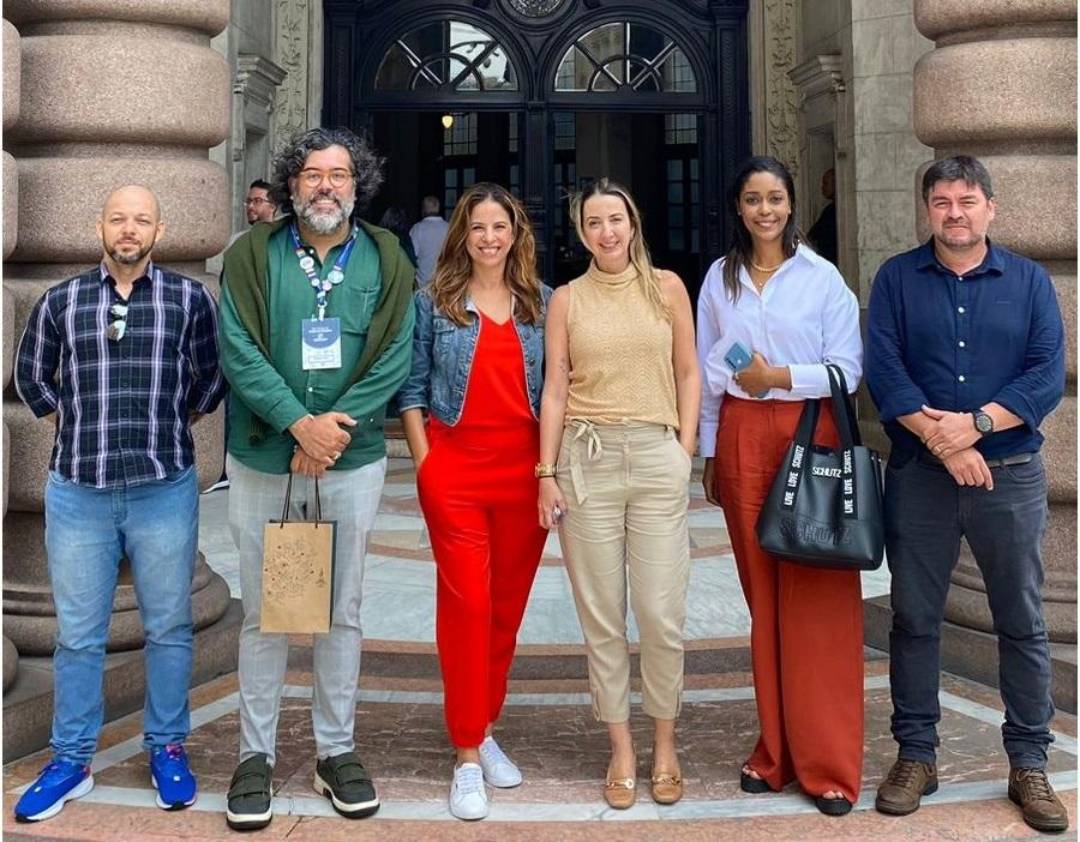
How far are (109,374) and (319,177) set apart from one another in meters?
0.84

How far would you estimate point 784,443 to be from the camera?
377cm

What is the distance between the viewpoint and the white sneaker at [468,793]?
12.0 feet

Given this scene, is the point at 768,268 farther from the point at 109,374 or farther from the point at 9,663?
the point at 9,663

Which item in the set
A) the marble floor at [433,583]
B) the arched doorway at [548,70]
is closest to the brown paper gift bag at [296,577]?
the marble floor at [433,583]

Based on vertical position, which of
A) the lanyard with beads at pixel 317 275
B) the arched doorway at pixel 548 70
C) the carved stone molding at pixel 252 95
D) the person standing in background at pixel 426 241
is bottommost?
the lanyard with beads at pixel 317 275

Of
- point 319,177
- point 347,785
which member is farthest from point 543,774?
point 319,177

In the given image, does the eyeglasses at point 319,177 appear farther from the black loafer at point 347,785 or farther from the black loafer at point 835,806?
the black loafer at point 835,806

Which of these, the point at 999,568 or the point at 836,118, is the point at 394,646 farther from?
the point at 836,118

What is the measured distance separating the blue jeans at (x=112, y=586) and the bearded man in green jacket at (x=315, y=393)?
21cm

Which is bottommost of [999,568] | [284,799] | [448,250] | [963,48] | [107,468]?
[284,799]

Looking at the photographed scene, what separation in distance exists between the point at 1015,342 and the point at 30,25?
3645mm

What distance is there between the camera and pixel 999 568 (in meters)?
3.65

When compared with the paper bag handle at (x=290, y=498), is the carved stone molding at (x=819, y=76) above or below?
above

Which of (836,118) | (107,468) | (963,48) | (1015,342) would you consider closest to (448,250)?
(107,468)
